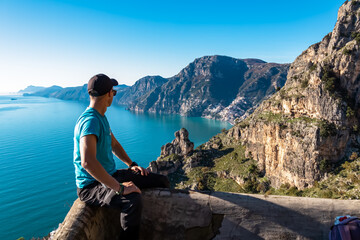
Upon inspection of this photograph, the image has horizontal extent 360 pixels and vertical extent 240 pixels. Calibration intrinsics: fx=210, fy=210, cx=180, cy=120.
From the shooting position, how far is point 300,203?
317cm

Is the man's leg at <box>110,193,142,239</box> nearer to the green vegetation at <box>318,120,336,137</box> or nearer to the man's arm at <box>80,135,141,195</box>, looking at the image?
the man's arm at <box>80,135,141,195</box>

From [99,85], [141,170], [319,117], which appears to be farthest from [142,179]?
[319,117]

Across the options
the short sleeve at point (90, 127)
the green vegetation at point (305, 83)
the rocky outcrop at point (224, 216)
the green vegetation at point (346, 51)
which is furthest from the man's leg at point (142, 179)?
the green vegetation at point (305, 83)

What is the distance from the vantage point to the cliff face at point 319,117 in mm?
44531

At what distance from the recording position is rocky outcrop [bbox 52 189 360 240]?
3148mm

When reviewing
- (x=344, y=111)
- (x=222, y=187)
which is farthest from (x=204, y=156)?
(x=344, y=111)

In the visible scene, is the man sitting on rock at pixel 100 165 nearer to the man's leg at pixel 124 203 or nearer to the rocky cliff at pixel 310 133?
the man's leg at pixel 124 203

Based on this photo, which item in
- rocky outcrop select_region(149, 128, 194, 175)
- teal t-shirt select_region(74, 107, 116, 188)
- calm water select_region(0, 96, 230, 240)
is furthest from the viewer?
rocky outcrop select_region(149, 128, 194, 175)

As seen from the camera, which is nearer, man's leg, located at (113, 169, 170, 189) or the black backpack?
the black backpack

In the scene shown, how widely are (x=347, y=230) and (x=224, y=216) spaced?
1.61 metres

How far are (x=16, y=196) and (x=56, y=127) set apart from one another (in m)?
82.8

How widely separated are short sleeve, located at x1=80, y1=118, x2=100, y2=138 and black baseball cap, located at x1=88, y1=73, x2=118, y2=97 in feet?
1.52

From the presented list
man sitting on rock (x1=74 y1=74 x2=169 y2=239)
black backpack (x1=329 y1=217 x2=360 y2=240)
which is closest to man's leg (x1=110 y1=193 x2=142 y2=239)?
man sitting on rock (x1=74 y1=74 x2=169 y2=239)

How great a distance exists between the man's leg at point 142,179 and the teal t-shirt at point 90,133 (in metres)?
0.36
